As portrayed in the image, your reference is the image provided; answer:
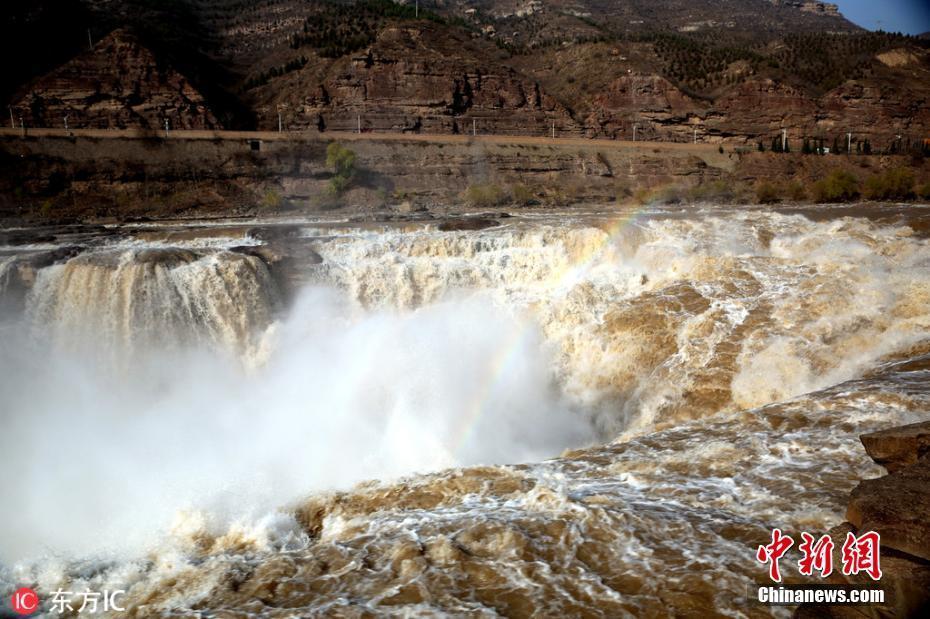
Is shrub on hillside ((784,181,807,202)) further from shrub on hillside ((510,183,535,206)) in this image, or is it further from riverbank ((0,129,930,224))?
shrub on hillside ((510,183,535,206))

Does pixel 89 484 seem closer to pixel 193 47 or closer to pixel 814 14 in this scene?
pixel 193 47

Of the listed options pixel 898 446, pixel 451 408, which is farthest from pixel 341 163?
pixel 898 446

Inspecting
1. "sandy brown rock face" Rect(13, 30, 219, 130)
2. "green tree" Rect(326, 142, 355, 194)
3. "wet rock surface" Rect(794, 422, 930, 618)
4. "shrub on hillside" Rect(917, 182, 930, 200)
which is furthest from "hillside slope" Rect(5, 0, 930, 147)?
"wet rock surface" Rect(794, 422, 930, 618)

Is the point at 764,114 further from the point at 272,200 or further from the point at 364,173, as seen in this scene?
the point at 272,200

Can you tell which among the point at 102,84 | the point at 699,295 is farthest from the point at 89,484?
the point at 102,84

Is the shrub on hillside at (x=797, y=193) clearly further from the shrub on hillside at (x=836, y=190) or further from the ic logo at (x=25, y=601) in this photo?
the ic logo at (x=25, y=601)
